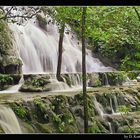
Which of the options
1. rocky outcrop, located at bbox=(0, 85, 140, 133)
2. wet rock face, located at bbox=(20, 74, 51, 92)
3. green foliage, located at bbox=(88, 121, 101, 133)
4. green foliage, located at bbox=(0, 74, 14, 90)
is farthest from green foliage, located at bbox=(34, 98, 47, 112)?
green foliage, located at bbox=(88, 121, 101, 133)

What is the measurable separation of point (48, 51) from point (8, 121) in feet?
3.27

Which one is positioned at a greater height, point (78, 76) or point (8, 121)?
point (78, 76)

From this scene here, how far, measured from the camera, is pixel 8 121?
202 inches

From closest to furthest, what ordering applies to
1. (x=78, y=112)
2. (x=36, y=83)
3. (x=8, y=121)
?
(x=8, y=121), (x=78, y=112), (x=36, y=83)

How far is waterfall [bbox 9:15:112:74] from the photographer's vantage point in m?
5.29

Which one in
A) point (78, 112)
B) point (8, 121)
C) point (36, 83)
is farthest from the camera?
point (36, 83)

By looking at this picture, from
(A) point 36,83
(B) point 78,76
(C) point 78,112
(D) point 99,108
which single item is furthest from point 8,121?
(D) point 99,108

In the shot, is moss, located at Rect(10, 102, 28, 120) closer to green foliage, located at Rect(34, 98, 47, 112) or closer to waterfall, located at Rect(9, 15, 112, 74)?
green foliage, located at Rect(34, 98, 47, 112)

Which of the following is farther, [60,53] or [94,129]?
→ [60,53]

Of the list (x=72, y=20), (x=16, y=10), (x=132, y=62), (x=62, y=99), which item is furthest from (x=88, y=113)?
(x=16, y=10)

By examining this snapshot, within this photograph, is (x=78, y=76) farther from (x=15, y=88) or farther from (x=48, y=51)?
(x=15, y=88)

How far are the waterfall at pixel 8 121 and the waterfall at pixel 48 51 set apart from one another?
53cm
